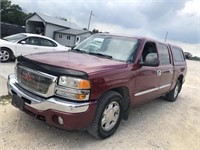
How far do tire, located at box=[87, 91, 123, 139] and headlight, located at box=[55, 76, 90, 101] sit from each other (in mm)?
462

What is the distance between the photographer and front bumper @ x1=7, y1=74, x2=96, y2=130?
3.42 metres

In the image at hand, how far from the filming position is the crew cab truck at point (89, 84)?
3467 millimetres

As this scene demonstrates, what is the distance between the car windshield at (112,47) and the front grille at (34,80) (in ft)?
4.85

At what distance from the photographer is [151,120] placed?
5602 mm

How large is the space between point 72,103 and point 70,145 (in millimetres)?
815

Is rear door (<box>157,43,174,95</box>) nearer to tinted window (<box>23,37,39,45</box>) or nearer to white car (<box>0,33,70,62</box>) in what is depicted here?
white car (<box>0,33,70,62</box>)

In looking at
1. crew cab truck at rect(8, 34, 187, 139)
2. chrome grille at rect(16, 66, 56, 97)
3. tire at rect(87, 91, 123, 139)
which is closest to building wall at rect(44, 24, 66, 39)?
crew cab truck at rect(8, 34, 187, 139)

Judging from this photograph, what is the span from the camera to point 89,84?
Result: 350 cm

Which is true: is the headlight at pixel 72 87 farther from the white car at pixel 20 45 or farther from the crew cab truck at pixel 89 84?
the white car at pixel 20 45

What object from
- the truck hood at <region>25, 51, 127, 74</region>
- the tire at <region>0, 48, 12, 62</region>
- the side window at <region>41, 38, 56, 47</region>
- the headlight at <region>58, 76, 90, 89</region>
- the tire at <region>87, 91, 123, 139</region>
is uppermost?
the truck hood at <region>25, 51, 127, 74</region>

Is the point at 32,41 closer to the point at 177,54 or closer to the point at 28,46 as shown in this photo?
the point at 28,46

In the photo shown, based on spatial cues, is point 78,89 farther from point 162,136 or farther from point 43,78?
point 162,136

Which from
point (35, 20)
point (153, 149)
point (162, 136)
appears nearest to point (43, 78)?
point (153, 149)

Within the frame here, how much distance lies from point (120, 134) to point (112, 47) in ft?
5.80
